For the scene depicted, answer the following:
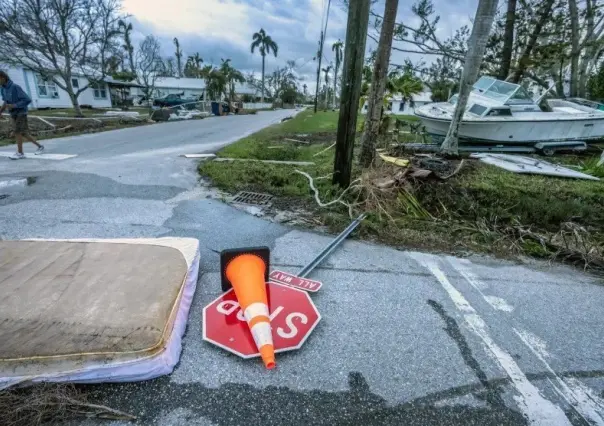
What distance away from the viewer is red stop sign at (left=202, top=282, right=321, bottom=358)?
1.85 metres

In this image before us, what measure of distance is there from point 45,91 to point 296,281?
2877 centimetres

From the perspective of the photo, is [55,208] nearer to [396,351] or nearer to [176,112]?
[396,351]

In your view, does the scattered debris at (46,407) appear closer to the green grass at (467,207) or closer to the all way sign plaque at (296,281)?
the all way sign plaque at (296,281)

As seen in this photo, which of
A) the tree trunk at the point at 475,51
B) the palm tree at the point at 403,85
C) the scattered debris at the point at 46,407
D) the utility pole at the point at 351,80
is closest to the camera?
the scattered debris at the point at 46,407

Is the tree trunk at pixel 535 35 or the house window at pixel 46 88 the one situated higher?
the tree trunk at pixel 535 35

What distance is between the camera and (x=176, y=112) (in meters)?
21.0

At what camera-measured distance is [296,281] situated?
8.09 feet

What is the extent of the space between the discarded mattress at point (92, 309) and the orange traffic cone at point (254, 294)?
36 cm

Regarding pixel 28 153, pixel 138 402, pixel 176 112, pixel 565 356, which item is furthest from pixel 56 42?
pixel 565 356

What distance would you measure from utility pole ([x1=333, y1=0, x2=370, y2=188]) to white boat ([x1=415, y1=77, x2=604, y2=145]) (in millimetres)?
5238

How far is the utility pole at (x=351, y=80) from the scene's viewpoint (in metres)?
4.19

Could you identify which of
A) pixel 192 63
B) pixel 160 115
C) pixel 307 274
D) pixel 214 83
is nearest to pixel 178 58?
pixel 192 63

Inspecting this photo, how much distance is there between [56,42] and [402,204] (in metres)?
19.4

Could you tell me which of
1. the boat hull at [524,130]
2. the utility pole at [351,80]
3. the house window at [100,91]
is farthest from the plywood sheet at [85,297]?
the house window at [100,91]
